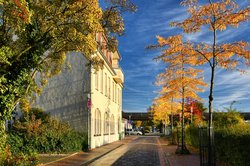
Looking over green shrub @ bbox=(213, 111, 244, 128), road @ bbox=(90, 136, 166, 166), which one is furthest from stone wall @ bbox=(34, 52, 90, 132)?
green shrub @ bbox=(213, 111, 244, 128)

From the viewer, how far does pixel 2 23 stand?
1631 cm

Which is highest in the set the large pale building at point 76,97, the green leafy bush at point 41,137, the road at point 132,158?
the large pale building at point 76,97

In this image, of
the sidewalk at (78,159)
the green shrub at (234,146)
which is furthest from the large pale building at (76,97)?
the green shrub at (234,146)

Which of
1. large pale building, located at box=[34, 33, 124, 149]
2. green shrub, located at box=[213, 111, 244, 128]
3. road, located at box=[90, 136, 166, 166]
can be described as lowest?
road, located at box=[90, 136, 166, 166]

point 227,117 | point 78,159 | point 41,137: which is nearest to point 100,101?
point 41,137

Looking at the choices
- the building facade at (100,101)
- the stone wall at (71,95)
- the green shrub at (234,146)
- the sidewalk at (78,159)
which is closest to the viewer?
the green shrub at (234,146)

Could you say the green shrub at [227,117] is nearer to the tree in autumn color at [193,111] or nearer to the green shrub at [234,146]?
the tree in autumn color at [193,111]

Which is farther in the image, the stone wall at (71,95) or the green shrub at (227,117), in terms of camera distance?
the stone wall at (71,95)

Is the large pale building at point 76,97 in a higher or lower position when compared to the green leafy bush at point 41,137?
higher

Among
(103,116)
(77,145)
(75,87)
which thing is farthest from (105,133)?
(77,145)

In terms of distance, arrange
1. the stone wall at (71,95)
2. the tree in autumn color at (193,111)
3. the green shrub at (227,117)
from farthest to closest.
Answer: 1. the tree in autumn color at (193,111)
2. the stone wall at (71,95)
3. the green shrub at (227,117)

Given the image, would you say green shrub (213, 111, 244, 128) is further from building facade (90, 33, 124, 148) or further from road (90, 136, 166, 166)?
building facade (90, 33, 124, 148)

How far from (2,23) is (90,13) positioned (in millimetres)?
4495

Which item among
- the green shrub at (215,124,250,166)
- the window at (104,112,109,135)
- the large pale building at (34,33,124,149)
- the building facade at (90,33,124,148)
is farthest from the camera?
the window at (104,112,109,135)
